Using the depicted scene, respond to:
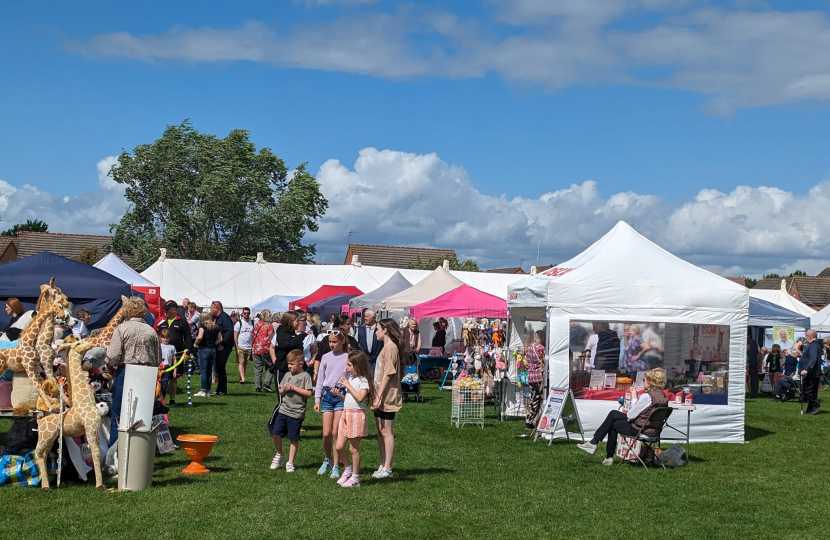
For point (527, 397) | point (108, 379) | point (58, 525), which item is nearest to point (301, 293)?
point (527, 397)

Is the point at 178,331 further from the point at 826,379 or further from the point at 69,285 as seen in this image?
the point at 826,379

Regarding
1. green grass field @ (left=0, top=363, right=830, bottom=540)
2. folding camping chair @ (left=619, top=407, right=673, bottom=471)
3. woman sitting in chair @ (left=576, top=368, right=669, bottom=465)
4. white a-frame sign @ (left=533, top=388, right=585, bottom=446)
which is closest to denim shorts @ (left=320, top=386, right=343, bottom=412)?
green grass field @ (left=0, top=363, right=830, bottom=540)

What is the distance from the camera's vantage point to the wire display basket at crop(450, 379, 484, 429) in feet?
44.3

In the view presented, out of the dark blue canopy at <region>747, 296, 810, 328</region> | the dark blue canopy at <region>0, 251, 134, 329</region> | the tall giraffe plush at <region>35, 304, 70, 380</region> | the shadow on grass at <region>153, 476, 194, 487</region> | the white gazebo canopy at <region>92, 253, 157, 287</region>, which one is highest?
the white gazebo canopy at <region>92, 253, 157, 287</region>

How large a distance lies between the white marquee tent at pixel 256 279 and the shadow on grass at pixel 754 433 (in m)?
21.2

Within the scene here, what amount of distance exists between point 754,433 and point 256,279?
2737 cm

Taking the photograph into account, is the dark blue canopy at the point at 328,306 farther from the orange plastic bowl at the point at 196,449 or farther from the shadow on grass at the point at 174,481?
the shadow on grass at the point at 174,481

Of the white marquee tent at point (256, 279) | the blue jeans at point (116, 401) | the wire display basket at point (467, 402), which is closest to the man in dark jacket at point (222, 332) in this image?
the wire display basket at point (467, 402)

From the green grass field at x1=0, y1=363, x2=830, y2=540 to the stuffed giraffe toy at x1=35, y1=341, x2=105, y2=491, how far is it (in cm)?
31

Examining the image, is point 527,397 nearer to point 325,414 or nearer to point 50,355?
point 325,414

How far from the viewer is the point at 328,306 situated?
3120 centimetres

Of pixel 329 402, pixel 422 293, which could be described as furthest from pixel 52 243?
pixel 329 402

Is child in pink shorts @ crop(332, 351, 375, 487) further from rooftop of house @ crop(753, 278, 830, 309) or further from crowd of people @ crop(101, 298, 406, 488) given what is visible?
rooftop of house @ crop(753, 278, 830, 309)

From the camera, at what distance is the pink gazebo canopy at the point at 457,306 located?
21219 mm
